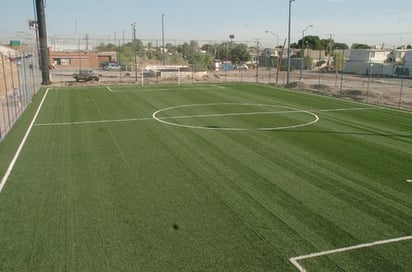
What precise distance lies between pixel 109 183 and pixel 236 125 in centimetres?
767

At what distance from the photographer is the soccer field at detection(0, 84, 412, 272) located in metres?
5.56

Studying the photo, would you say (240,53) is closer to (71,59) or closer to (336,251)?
(71,59)

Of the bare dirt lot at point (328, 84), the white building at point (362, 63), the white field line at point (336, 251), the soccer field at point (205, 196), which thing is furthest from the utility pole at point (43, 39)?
the white building at point (362, 63)

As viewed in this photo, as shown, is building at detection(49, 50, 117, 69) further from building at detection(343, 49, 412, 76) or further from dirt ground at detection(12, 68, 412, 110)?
building at detection(343, 49, 412, 76)

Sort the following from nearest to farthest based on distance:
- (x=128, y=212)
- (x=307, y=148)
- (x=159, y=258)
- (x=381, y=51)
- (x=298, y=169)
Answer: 1. (x=159, y=258)
2. (x=128, y=212)
3. (x=298, y=169)
4. (x=307, y=148)
5. (x=381, y=51)

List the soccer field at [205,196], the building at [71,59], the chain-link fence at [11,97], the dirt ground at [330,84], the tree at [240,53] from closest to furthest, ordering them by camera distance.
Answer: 1. the soccer field at [205,196]
2. the chain-link fence at [11,97]
3. the dirt ground at [330,84]
4. the building at [71,59]
5. the tree at [240,53]

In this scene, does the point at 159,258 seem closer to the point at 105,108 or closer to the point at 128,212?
the point at 128,212

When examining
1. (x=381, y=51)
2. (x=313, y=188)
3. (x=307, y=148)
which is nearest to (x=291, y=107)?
(x=307, y=148)

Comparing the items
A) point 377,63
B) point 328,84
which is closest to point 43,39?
point 328,84

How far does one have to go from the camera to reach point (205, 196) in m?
7.82

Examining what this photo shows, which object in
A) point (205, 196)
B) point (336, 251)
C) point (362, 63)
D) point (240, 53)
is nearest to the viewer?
point (336, 251)

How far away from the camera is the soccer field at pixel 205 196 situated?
5.56 metres

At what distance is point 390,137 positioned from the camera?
13344mm

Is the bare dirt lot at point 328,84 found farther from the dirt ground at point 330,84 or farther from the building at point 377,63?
the building at point 377,63
